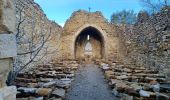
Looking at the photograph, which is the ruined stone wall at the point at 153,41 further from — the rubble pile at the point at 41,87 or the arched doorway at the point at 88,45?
the arched doorway at the point at 88,45

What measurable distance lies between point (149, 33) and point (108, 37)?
6.63 meters

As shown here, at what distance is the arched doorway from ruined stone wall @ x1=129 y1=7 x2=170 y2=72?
611 cm

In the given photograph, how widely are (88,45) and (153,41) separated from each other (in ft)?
31.4

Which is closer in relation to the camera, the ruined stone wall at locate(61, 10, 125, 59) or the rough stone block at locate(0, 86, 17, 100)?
the rough stone block at locate(0, 86, 17, 100)

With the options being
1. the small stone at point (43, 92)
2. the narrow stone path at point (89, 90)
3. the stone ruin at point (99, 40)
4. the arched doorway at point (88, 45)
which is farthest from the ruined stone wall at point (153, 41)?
the arched doorway at point (88, 45)

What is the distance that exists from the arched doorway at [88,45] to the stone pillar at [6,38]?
16585 mm

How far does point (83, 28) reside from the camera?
56.3 ft

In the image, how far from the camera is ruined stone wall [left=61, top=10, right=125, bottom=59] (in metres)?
16.9

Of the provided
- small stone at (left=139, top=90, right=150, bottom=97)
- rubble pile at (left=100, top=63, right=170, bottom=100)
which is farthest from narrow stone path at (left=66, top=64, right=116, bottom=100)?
small stone at (left=139, top=90, right=150, bottom=97)

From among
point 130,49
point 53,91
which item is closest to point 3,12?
point 53,91

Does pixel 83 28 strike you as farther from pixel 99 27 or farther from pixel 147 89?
pixel 147 89

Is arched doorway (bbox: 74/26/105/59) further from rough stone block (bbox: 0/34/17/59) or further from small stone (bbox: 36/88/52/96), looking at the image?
rough stone block (bbox: 0/34/17/59)

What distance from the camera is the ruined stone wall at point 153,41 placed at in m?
8.76

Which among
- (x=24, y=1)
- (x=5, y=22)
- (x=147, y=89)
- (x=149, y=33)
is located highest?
(x=24, y=1)
